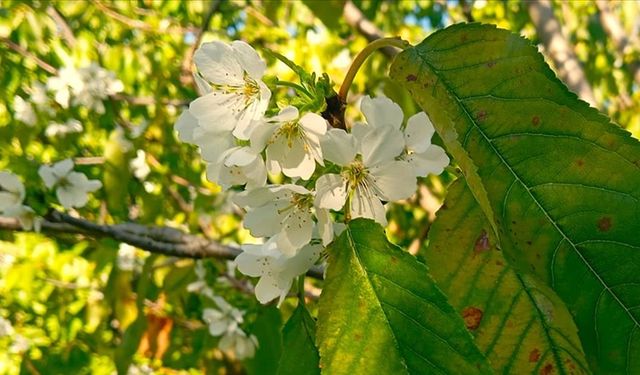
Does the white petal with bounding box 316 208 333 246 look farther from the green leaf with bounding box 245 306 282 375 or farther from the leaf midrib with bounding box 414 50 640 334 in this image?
the green leaf with bounding box 245 306 282 375

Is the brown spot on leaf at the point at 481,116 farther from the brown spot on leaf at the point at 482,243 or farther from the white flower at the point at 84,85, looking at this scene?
the white flower at the point at 84,85

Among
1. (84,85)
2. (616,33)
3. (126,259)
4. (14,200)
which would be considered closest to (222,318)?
(126,259)

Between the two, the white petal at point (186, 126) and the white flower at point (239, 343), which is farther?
the white flower at point (239, 343)

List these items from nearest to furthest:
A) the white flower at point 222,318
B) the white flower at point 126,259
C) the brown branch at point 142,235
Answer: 1. the brown branch at point 142,235
2. the white flower at point 222,318
3. the white flower at point 126,259

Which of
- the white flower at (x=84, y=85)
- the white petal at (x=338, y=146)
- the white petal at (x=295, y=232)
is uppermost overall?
the white flower at (x=84, y=85)

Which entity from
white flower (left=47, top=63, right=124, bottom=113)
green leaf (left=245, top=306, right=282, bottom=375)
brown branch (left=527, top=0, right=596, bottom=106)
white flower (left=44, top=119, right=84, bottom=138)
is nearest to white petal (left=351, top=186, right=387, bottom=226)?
green leaf (left=245, top=306, right=282, bottom=375)

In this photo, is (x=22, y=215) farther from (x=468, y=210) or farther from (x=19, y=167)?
(x=468, y=210)

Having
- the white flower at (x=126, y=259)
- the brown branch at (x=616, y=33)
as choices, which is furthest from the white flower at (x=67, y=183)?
the brown branch at (x=616, y=33)
